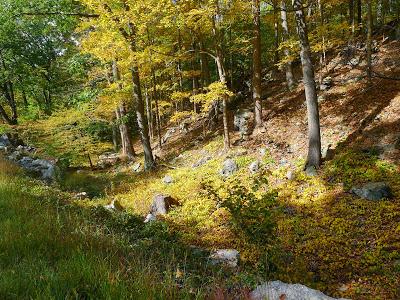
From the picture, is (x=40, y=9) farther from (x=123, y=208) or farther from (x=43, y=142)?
(x=123, y=208)

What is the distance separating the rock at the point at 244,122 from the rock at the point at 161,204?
17.0ft

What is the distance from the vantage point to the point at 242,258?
6.86 m

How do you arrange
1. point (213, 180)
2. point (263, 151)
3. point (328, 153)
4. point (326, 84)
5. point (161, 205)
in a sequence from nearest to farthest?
1. point (161, 205)
2. point (328, 153)
3. point (213, 180)
4. point (263, 151)
5. point (326, 84)

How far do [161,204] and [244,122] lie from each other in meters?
6.67

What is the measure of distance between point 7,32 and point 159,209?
16.7 m

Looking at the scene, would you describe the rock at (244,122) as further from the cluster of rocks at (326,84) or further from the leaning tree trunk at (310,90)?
the leaning tree trunk at (310,90)

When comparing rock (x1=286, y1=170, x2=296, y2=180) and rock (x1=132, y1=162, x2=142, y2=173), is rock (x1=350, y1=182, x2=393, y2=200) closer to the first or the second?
rock (x1=286, y1=170, x2=296, y2=180)

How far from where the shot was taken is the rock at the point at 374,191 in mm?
8176

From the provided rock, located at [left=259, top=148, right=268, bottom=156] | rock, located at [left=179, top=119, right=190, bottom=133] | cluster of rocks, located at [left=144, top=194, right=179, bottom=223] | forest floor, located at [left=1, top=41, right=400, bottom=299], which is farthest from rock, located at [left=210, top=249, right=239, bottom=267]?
rock, located at [left=179, top=119, right=190, bottom=133]

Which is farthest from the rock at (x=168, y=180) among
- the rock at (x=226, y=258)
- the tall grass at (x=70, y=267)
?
the tall grass at (x=70, y=267)

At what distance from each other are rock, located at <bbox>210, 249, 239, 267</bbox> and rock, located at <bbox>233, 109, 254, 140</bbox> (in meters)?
8.40

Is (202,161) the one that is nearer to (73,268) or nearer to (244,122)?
(244,122)

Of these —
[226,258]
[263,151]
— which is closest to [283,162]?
[263,151]

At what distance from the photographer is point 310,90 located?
10125 mm
